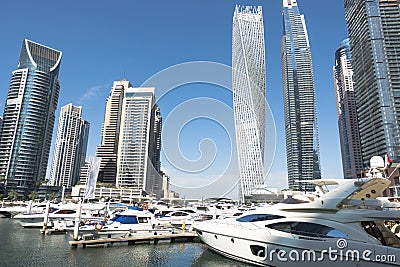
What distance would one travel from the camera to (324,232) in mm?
11875

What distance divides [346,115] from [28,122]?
534ft

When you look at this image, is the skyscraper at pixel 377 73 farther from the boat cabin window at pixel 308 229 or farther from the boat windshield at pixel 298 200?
the boat cabin window at pixel 308 229

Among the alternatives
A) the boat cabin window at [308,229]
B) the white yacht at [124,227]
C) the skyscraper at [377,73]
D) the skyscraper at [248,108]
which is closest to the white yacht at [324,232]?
the boat cabin window at [308,229]

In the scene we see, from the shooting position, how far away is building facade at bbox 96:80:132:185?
478 ft

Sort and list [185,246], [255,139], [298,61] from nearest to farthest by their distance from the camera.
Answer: [185,246]
[255,139]
[298,61]

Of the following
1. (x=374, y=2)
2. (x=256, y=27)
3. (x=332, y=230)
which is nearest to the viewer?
(x=332, y=230)

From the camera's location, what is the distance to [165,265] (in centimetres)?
1473

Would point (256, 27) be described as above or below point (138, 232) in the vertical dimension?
above

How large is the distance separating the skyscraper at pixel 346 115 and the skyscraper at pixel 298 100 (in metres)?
16.8

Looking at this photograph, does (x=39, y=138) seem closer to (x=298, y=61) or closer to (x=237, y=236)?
(x=237, y=236)

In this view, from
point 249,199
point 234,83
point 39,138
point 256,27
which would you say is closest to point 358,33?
point 256,27

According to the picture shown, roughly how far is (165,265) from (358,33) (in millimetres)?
131783

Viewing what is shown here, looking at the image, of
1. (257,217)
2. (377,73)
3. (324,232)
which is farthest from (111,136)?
(324,232)

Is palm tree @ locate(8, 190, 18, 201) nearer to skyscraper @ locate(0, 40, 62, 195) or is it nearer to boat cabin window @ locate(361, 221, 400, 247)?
skyscraper @ locate(0, 40, 62, 195)
